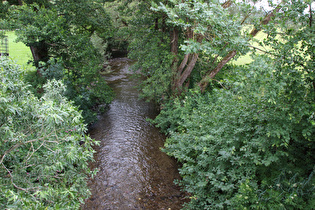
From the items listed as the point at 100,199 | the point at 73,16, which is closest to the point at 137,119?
the point at 100,199

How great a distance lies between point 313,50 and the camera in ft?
8.65

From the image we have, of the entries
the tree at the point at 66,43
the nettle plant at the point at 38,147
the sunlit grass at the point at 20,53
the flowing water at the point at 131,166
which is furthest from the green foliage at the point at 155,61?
the nettle plant at the point at 38,147

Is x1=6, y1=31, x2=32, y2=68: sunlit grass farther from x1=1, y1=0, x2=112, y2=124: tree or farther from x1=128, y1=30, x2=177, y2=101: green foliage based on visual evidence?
x1=128, y1=30, x2=177, y2=101: green foliage

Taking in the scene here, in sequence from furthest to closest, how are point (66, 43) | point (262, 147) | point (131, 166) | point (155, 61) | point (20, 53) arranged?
point (20, 53), point (155, 61), point (66, 43), point (131, 166), point (262, 147)

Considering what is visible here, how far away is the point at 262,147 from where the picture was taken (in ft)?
11.5

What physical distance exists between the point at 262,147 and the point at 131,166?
4.04 m

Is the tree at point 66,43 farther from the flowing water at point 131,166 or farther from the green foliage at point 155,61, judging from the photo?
the green foliage at point 155,61

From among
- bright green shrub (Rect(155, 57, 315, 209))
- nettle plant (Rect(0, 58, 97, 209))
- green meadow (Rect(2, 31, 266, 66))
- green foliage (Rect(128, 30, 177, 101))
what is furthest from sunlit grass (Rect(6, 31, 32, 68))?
bright green shrub (Rect(155, 57, 315, 209))

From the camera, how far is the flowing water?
16.1 ft

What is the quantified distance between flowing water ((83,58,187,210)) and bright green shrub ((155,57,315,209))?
38.9 inches

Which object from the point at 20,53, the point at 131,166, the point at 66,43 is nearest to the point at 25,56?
the point at 20,53

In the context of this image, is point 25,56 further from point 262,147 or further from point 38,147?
point 262,147

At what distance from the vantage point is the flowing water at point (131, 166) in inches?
193

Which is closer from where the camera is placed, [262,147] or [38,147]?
[38,147]
